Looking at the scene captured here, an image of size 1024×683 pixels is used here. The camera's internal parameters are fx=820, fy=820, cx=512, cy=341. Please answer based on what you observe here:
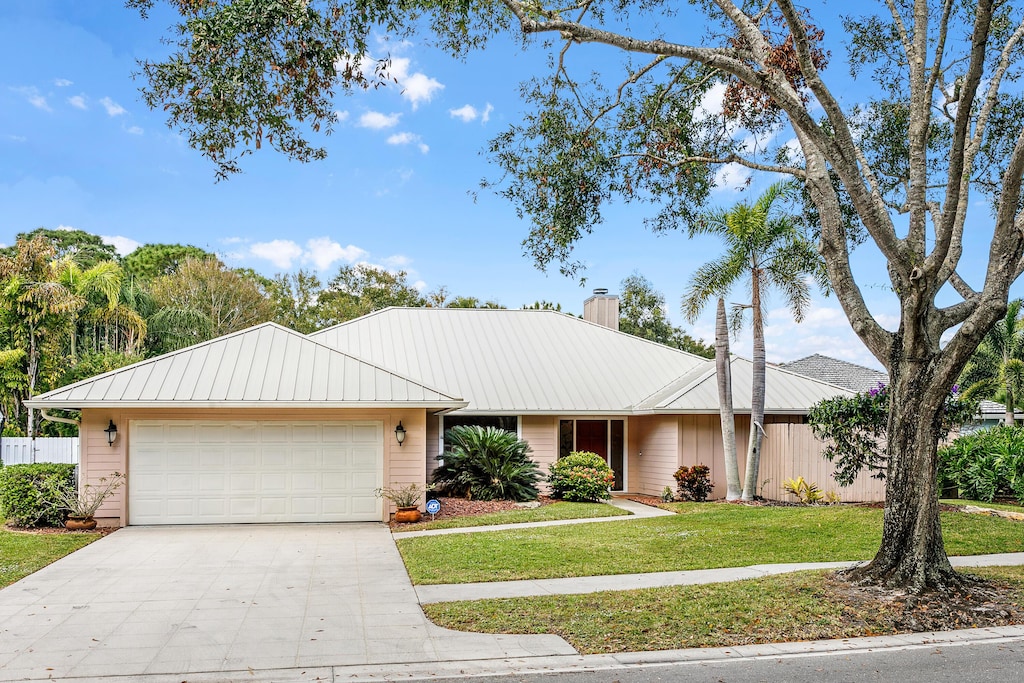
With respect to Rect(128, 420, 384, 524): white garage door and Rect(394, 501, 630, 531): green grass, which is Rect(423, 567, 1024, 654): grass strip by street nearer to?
Rect(394, 501, 630, 531): green grass

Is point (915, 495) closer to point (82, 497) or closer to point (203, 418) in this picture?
point (203, 418)

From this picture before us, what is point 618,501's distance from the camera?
1895 centimetres

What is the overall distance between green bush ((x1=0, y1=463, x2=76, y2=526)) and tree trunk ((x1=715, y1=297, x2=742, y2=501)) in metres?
12.9

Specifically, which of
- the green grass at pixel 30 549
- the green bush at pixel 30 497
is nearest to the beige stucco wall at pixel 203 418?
the green bush at pixel 30 497

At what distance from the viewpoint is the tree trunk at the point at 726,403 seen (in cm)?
1756

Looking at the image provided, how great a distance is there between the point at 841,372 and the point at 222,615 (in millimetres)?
28323

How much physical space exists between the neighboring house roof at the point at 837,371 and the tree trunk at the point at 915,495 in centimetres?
2212

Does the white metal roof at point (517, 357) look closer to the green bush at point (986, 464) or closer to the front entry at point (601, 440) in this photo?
the front entry at point (601, 440)

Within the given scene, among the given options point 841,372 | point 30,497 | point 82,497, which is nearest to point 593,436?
point 82,497

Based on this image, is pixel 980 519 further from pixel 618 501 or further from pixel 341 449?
pixel 341 449

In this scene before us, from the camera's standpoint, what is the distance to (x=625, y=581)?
9648 millimetres

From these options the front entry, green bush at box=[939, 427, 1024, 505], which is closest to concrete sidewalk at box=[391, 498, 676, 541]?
the front entry

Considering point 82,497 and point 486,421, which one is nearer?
point 82,497

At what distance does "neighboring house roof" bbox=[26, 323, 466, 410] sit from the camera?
14156mm
